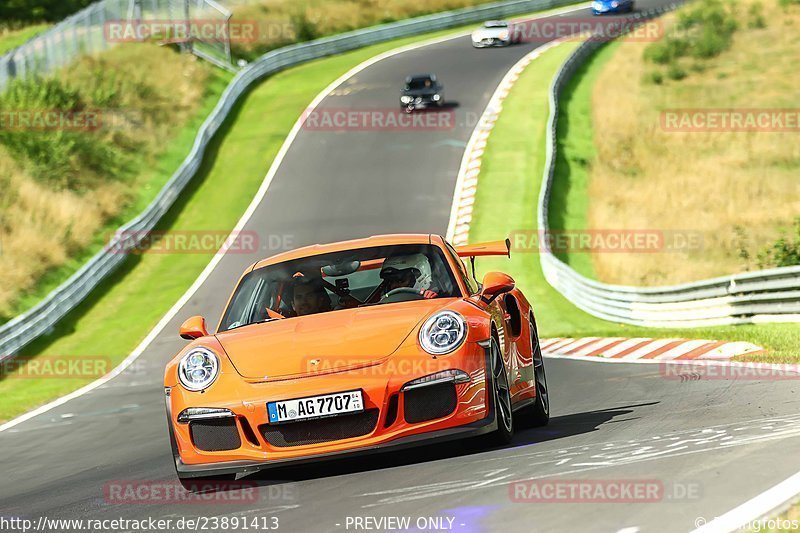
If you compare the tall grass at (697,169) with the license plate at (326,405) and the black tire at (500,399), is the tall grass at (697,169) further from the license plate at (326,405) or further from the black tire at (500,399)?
the license plate at (326,405)

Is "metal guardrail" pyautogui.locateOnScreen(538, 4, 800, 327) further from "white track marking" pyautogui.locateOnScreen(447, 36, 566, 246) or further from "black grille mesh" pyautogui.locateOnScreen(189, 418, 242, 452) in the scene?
"black grille mesh" pyautogui.locateOnScreen(189, 418, 242, 452)

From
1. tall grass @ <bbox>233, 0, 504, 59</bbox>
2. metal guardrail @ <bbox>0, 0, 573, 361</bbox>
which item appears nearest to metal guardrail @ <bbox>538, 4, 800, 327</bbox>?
metal guardrail @ <bbox>0, 0, 573, 361</bbox>

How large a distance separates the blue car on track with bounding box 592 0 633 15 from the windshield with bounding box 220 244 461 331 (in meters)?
50.8

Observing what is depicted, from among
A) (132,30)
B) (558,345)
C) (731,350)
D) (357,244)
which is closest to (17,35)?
(132,30)

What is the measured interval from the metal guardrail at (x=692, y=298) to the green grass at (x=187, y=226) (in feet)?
26.9

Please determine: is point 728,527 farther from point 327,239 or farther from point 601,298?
point 327,239

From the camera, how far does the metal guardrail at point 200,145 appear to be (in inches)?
906

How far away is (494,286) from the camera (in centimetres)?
790

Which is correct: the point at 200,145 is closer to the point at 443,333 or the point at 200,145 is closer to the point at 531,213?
the point at 531,213

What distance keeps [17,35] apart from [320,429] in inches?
2212

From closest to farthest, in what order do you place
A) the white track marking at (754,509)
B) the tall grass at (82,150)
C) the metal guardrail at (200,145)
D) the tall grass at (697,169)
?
1. the white track marking at (754,509)
2. the metal guardrail at (200,145)
3. the tall grass at (82,150)
4. the tall grass at (697,169)

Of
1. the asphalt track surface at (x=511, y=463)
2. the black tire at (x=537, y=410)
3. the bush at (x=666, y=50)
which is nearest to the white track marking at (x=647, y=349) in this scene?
the asphalt track surface at (x=511, y=463)

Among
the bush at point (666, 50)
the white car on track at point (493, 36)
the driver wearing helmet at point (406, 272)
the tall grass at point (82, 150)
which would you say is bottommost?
the driver wearing helmet at point (406, 272)

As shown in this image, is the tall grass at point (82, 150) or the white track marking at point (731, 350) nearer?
the white track marking at point (731, 350)
